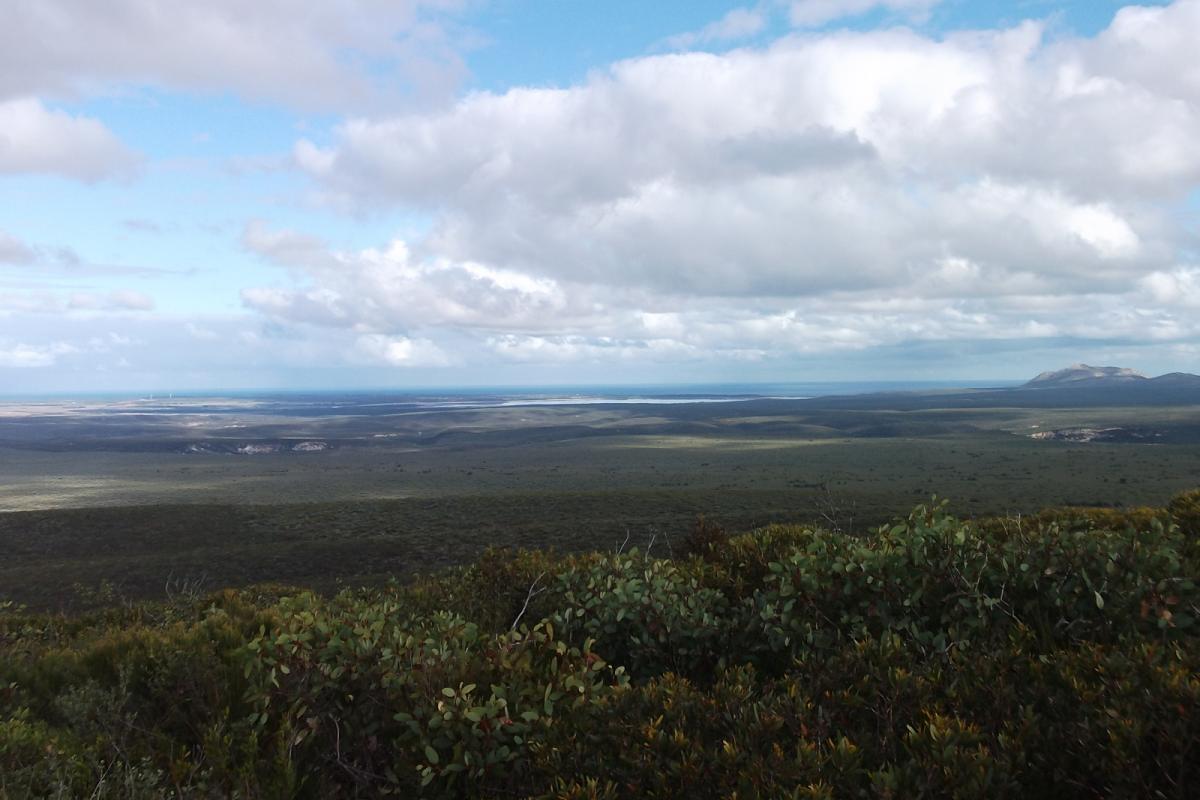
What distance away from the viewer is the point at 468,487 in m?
50.2

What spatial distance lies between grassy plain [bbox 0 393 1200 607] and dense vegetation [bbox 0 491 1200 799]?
3.27m

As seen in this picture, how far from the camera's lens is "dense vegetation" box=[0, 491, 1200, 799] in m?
3.32

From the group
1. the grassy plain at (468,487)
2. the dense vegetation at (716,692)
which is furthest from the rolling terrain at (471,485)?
the dense vegetation at (716,692)

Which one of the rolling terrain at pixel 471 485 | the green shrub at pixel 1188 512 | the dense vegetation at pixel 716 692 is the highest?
the green shrub at pixel 1188 512

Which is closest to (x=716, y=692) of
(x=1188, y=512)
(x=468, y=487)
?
(x=1188, y=512)

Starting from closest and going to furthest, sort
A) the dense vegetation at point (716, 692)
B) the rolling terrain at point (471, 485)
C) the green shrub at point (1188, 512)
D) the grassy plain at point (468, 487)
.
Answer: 1. the dense vegetation at point (716, 692)
2. the green shrub at point (1188, 512)
3. the grassy plain at point (468, 487)
4. the rolling terrain at point (471, 485)

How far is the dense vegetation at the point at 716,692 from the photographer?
131 inches

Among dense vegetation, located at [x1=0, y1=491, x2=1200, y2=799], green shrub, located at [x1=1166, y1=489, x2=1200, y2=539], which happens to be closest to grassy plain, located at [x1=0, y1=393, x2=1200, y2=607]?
green shrub, located at [x1=1166, y1=489, x2=1200, y2=539]

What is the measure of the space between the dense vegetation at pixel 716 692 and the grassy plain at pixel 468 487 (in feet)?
10.7

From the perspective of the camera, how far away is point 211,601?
10.2m

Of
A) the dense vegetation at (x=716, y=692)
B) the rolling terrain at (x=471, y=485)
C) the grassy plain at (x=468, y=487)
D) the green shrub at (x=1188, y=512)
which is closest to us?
the dense vegetation at (x=716, y=692)

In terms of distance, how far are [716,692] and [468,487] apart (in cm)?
Answer: 4728

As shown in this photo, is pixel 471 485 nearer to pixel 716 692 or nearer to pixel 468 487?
pixel 468 487

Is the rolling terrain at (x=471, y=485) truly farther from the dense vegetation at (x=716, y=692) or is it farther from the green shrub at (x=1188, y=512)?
the green shrub at (x=1188, y=512)
